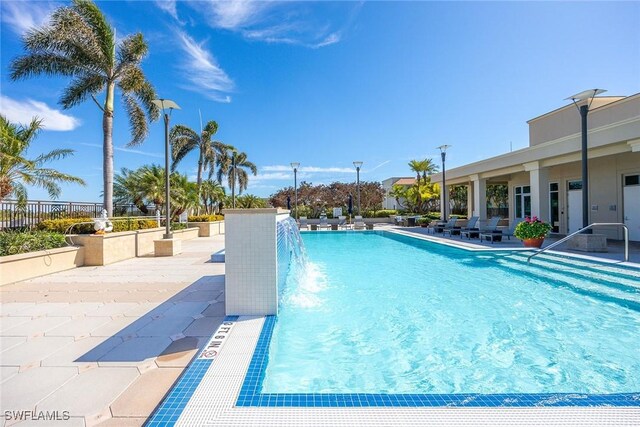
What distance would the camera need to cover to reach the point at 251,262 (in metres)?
4.27

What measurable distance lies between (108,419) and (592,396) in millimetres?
3697

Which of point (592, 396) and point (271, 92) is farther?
point (271, 92)

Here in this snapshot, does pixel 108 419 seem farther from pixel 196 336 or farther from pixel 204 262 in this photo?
pixel 204 262

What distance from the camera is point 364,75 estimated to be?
1620 centimetres

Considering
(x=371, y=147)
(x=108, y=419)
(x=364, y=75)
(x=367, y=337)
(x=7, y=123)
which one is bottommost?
(x=367, y=337)

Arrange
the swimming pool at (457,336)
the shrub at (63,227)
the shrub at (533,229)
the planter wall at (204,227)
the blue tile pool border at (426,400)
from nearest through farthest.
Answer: the blue tile pool border at (426,400)
the swimming pool at (457,336)
the shrub at (63,227)
the shrub at (533,229)
the planter wall at (204,227)

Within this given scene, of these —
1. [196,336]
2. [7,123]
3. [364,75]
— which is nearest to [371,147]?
Result: [364,75]

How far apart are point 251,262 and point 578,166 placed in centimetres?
1619

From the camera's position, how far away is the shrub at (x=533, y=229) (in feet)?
35.6

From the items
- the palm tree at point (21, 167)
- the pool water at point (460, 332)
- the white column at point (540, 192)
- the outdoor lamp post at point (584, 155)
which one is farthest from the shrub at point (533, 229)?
the palm tree at point (21, 167)

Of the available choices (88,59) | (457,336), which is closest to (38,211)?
(88,59)

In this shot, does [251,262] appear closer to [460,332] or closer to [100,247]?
[460,332]

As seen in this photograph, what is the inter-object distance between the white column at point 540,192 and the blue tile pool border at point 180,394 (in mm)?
14171

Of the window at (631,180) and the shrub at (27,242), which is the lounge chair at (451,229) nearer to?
the window at (631,180)
